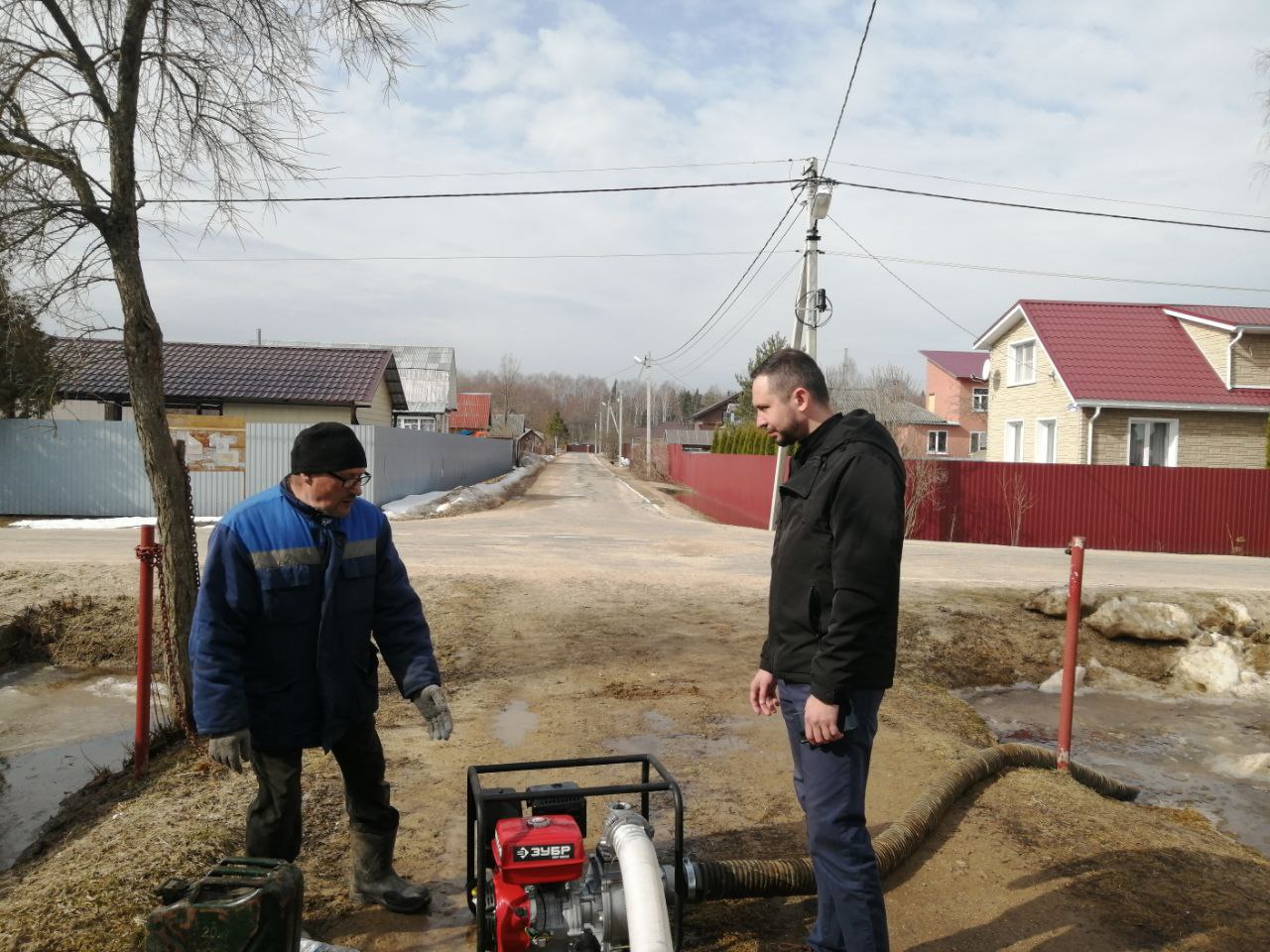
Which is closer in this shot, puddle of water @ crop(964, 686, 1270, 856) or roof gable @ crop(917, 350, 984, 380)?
puddle of water @ crop(964, 686, 1270, 856)

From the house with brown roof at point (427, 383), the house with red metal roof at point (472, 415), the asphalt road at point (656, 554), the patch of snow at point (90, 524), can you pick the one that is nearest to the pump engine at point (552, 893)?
the asphalt road at point (656, 554)

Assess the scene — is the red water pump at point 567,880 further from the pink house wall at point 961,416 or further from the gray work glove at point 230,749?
the pink house wall at point 961,416

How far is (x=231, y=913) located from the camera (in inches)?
86.3

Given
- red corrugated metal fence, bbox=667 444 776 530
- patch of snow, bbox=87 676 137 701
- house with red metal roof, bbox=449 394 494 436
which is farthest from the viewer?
house with red metal roof, bbox=449 394 494 436

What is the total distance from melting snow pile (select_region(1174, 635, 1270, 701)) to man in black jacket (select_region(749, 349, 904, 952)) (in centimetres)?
811

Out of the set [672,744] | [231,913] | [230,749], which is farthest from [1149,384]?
[231,913]

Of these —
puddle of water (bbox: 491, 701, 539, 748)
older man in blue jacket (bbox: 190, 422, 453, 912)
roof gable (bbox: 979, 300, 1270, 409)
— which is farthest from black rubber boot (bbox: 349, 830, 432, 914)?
roof gable (bbox: 979, 300, 1270, 409)

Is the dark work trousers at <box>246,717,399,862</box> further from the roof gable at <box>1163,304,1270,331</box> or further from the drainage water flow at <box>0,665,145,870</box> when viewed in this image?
the roof gable at <box>1163,304,1270,331</box>

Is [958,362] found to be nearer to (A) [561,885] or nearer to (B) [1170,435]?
(B) [1170,435]

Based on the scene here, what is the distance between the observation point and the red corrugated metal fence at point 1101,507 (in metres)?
18.5

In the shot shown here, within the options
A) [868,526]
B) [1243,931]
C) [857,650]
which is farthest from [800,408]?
[1243,931]

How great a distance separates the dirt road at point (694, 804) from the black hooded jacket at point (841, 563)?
4.01 ft

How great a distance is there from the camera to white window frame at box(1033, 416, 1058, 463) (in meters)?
23.6

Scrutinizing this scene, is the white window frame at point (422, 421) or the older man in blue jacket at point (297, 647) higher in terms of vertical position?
the white window frame at point (422, 421)
